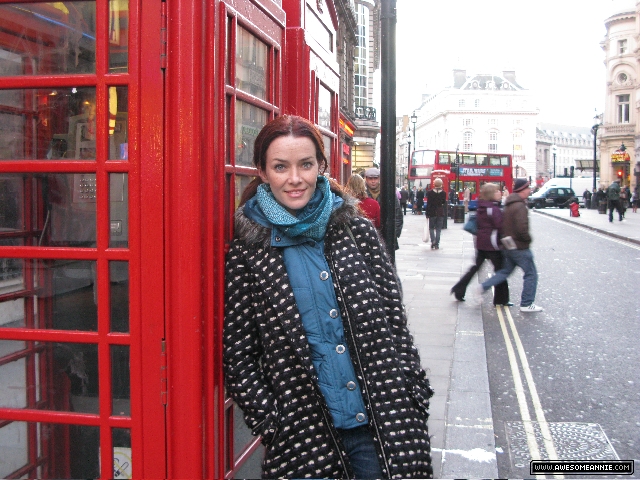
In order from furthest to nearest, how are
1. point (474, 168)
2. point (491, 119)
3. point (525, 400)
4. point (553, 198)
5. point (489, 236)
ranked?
point (491, 119) → point (553, 198) → point (474, 168) → point (489, 236) → point (525, 400)

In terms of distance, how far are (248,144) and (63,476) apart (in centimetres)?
165

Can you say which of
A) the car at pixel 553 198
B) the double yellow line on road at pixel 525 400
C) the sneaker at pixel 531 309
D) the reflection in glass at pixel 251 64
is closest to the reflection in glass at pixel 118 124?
the reflection in glass at pixel 251 64

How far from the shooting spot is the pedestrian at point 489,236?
9297mm

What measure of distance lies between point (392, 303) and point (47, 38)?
159cm

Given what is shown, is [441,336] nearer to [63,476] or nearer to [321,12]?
[321,12]

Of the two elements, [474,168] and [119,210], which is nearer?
[119,210]

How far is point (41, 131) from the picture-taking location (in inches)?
94.8

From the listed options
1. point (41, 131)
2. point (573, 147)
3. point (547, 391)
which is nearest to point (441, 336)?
point (547, 391)

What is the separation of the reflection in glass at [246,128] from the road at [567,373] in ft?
8.57

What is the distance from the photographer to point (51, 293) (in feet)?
8.14

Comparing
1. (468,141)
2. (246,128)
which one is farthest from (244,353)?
(468,141)

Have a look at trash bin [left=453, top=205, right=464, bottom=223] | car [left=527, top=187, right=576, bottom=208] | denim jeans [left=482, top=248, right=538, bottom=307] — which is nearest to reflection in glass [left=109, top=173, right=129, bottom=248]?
denim jeans [left=482, top=248, right=538, bottom=307]

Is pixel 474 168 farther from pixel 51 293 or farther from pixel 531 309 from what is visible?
pixel 51 293

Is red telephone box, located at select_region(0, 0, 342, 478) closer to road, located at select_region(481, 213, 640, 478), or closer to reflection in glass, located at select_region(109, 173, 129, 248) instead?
reflection in glass, located at select_region(109, 173, 129, 248)
